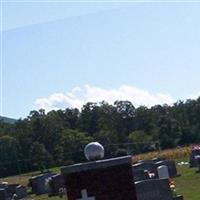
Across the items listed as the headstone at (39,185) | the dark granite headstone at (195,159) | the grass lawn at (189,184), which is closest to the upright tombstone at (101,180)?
the grass lawn at (189,184)

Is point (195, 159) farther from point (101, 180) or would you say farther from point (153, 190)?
point (101, 180)

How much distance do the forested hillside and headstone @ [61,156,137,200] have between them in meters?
70.4

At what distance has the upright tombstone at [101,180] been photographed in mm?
11195

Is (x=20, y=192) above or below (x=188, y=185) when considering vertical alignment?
above

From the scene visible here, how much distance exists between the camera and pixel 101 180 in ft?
36.8

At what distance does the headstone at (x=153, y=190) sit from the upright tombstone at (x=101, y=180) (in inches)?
386

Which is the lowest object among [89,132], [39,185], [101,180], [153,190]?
[101,180]

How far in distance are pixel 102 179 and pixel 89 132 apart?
103 m

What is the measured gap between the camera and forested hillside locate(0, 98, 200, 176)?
310 feet

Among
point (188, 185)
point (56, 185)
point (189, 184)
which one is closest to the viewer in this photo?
point (188, 185)

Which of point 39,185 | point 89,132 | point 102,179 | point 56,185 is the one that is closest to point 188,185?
point 56,185

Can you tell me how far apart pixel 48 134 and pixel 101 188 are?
95825 millimetres

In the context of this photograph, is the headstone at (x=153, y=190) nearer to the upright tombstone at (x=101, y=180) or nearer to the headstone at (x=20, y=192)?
the upright tombstone at (x=101, y=180)

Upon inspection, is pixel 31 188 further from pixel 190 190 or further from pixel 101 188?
pixel 101 188
